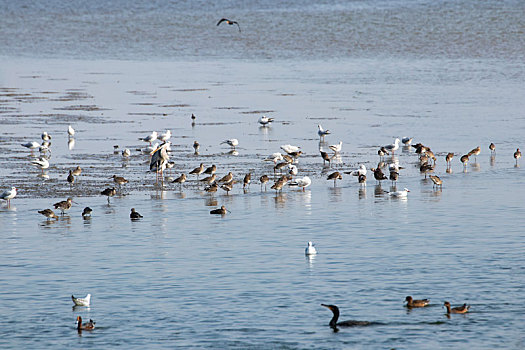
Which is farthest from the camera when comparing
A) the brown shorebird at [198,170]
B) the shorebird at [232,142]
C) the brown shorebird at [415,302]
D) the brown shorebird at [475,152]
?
the shorebird at [232,142]

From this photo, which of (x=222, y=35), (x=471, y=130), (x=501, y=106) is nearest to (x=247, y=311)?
(x=471, y=130)

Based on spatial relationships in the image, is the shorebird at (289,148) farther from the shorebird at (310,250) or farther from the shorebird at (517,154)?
the shorebird at (310,250)

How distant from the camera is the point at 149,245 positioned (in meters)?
19.4

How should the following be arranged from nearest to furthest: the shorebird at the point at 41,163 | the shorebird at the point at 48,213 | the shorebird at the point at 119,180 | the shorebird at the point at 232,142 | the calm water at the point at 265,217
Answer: the calm water at the point at 265,217
the shorebird at the point at 48,213
the shorebird at the point at 119,180
the shorebird at the point at 41,163
the shorebird at the point at 232,142

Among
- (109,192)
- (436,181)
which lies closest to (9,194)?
(109,192)

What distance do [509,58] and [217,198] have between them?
36692 millimetres

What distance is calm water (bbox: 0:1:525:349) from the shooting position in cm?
1488

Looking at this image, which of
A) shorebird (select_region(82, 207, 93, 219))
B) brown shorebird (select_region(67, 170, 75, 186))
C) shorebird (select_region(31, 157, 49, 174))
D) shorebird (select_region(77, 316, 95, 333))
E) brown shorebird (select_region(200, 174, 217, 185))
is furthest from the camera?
shorebird (select_region(31, 157, 49, 174))

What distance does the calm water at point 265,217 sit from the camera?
14875mm

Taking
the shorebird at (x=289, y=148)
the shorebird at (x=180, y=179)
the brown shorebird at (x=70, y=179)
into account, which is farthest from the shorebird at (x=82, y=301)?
the shorebird at (x=289, y=148)

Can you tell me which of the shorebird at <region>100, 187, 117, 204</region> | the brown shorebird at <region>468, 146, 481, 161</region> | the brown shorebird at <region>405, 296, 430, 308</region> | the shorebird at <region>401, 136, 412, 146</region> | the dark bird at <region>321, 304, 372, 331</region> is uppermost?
the shorebird at <region>401, 136, 412, 146</region>

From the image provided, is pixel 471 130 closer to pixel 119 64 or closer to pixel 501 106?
pixel 501 106

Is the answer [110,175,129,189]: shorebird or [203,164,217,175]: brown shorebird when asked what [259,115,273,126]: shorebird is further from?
[110,175,129,189]: shorebird

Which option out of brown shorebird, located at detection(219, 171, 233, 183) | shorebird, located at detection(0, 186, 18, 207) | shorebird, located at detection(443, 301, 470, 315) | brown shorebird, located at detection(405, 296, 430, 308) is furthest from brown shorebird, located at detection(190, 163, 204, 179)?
shorebird, located at detection(443, 301, 470, 315)
